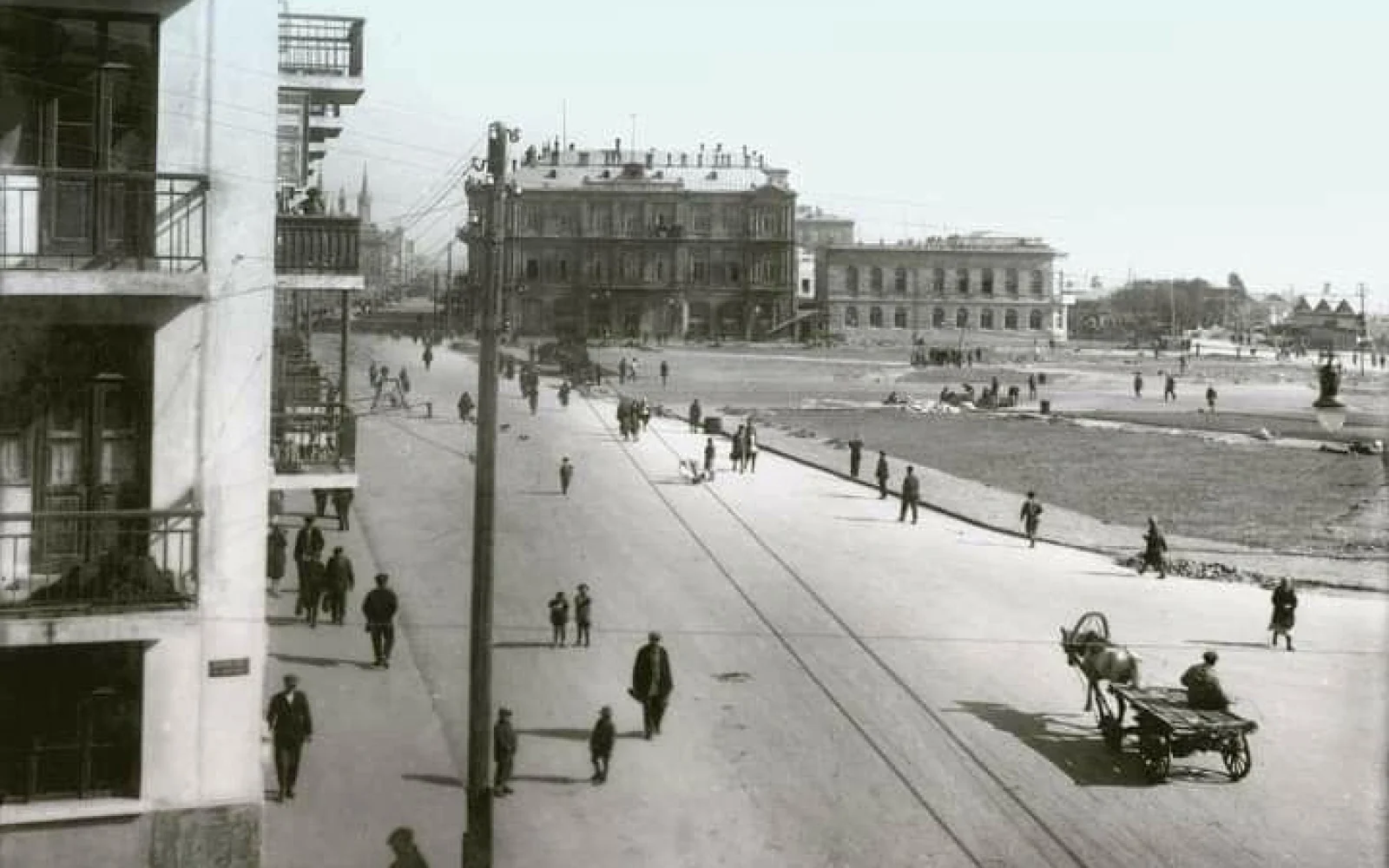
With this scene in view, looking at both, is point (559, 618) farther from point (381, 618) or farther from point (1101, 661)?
point (1101, 661)

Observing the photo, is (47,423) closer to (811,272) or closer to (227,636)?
(227,636)

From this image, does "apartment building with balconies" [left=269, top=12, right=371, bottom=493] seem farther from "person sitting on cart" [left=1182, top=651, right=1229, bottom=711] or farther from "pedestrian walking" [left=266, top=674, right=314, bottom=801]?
"person sitting on cart" [left=1182, top=651, right=1229, bottom=711]

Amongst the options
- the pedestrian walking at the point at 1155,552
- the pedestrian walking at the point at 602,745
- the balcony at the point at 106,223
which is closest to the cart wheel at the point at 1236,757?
the pedestrian walking at the point at 602,745

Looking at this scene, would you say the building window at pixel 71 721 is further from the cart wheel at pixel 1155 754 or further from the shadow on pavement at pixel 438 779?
the cart wheel at pixel 1155 754

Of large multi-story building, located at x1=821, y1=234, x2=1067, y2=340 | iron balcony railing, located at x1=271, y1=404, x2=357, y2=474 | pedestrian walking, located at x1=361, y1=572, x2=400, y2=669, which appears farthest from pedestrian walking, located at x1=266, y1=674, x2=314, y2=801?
large multi-story building, located at x1=821, y1=234, x2=1067, y2=340

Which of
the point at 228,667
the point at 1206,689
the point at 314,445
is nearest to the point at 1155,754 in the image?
the point at 1206,689

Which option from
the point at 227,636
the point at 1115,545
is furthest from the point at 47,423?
the point at 1115,545
